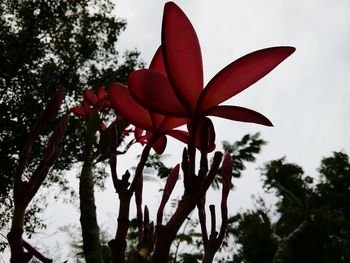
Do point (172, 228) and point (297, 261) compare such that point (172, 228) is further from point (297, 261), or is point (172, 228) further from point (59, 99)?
point (297, 261)

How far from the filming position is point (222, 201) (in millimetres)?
340

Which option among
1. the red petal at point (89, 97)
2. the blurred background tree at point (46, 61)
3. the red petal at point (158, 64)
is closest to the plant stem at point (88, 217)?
the red petal at point (89, 97)

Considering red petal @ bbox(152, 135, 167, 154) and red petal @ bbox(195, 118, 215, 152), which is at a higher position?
red petal @ bbox(152, 135, 167, 154)

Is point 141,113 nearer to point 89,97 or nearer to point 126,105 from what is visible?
point 126,105

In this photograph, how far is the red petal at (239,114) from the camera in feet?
0.93

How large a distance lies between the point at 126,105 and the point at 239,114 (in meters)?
0.10

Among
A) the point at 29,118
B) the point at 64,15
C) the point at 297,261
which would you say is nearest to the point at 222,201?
the point at 29,118

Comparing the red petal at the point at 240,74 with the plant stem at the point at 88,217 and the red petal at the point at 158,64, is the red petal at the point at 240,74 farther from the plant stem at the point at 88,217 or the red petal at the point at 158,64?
the plant stem at the point at 88,217

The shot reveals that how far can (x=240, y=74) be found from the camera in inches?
10.6

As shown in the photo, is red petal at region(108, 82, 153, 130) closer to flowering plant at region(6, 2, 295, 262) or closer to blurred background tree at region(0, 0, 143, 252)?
flowering plant at region(6, 2, 295, 262)

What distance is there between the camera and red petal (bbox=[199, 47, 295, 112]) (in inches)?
10.6

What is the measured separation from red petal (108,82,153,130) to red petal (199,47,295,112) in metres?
0.07

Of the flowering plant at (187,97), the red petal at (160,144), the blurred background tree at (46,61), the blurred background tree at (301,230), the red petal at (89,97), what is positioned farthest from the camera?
the blurred background tree at (301,230)

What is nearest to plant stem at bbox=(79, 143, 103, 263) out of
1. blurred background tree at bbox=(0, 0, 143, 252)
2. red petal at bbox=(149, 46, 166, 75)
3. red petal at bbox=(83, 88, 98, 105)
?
red petal at bbox=(83, 88, 98, 105)
